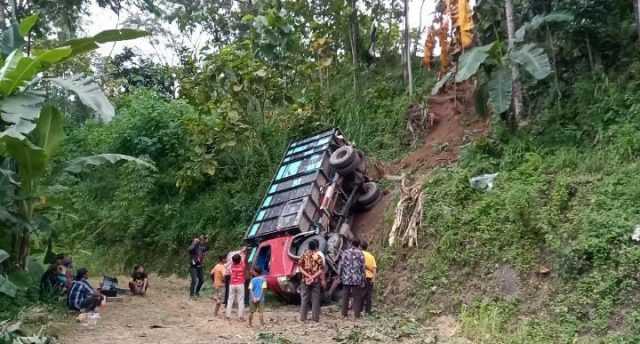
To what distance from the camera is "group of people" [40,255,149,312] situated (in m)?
9.04

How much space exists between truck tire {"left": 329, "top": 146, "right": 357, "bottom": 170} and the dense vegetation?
5.71 ft

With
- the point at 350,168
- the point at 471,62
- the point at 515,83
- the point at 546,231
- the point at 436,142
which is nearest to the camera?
the point at 546,231

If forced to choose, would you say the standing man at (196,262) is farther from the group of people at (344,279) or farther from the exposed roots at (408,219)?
the exposed roots at (408,219)

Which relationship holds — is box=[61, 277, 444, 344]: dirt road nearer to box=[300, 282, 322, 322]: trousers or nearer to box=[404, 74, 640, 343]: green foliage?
box=[300, 282, 322, 322]: trousers

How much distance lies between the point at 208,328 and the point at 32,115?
3.69 meters

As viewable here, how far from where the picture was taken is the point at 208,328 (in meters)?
8.70

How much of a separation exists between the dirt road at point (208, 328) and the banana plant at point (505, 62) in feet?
15.5

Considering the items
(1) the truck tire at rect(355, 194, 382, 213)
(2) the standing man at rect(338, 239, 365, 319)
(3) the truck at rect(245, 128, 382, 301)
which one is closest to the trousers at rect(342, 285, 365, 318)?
(2) the standing man at rect(338, 239, 365, 319)

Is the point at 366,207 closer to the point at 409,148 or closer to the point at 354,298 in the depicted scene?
the point at 409,148

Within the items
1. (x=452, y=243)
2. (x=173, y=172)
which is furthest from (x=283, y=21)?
(x=452, y=243)

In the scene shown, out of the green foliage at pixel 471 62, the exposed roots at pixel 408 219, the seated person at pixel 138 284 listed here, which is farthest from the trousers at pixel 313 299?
the green foliage at pixel 471 62

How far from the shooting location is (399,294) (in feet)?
33.0

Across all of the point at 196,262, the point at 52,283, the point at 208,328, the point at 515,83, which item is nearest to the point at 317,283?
the point at 208,328

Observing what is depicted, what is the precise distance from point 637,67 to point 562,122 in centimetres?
157
